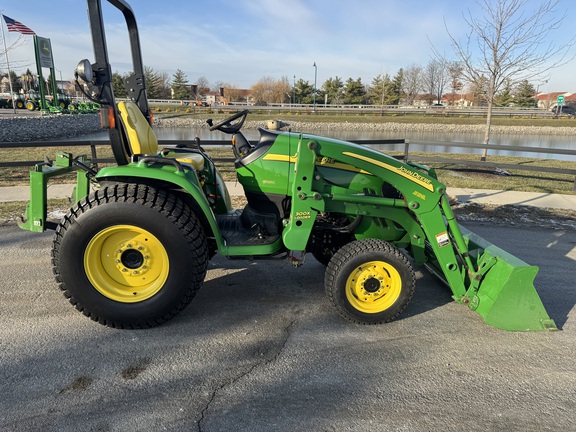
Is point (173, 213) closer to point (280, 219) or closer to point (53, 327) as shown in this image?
point (280, 219)

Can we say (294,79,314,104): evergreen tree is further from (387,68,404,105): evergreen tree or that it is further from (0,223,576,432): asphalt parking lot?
(0,223,576,432): asphalt parking lot

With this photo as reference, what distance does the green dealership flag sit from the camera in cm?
3039

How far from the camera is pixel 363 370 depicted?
2.58 metres

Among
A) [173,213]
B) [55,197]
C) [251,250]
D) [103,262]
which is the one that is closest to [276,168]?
[251,250]

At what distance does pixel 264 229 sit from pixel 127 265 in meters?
1.09

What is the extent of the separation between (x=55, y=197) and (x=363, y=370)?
6.27 m

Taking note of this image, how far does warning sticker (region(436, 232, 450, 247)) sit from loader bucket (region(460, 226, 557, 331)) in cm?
34

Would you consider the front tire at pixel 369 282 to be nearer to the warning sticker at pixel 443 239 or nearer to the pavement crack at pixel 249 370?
the warning sticker at pixel 443 239

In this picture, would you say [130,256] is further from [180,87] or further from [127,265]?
[180,87]

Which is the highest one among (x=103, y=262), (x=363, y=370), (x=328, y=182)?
(x=328, y=182)

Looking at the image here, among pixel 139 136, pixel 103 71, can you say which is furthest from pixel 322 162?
pixel 103 71

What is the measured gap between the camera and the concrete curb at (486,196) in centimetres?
696

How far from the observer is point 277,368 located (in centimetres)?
256

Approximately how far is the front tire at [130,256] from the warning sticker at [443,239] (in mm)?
1795
